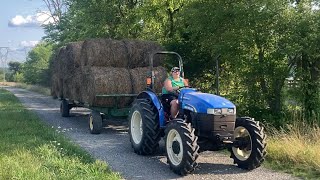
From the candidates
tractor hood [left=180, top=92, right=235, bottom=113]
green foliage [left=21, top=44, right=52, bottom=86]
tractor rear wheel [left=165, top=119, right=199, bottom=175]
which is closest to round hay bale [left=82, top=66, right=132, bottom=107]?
tractor hood [left=180, top=92, right=235, bottom=113]

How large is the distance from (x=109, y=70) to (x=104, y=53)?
2.49 ft

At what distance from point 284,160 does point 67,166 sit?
4.02m

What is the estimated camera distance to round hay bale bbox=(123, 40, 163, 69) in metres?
12.6

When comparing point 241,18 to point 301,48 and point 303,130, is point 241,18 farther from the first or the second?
point 303,130

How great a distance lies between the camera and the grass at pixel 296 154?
709cm

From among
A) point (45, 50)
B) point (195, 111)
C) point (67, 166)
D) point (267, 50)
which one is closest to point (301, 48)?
point (267, 50)

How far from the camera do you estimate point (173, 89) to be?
817 centimetres

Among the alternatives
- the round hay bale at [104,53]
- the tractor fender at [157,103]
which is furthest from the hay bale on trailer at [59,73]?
the tractor fender at [157,103]

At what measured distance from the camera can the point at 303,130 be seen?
963 centimetres

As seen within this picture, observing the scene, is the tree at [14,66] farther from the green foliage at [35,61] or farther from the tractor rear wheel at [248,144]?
the tractor rear wheel at [248,144]

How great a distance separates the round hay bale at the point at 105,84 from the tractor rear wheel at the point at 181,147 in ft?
14.5

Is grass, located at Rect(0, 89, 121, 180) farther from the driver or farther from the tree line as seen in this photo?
the tree line

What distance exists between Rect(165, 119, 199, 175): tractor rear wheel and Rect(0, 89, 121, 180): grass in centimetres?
104

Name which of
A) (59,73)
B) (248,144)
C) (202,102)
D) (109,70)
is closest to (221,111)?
(202,102)
